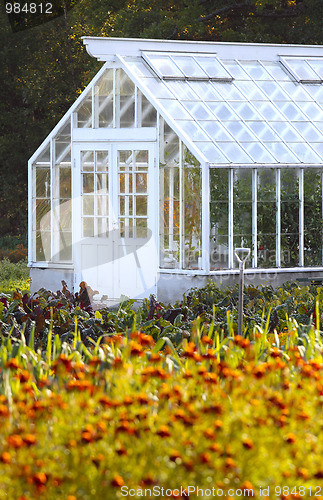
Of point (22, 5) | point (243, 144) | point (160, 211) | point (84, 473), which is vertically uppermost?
point (22, 5)

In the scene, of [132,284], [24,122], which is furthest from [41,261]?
[24,122]

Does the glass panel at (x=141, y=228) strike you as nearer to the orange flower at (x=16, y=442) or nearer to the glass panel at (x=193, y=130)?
the glass panel at (x=193, y=130)

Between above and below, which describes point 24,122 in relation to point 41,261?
above

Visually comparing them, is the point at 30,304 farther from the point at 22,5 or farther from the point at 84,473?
the point at 22,5

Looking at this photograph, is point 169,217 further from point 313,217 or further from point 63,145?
point 63,145

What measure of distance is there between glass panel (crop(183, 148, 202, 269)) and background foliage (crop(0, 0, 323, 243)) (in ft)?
39.8

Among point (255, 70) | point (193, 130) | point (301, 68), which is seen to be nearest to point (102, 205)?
point (193, 130)

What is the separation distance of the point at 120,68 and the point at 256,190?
2795 millimetres

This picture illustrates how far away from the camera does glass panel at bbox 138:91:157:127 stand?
40.7 feet

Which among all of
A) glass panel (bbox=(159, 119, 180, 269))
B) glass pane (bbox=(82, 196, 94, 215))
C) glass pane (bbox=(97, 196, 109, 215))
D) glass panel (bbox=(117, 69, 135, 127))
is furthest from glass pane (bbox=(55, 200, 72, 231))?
glass panel (bbox=(159, 119, 180, 269))

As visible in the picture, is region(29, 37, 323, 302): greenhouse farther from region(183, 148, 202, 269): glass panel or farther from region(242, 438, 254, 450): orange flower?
region(242, 438, 254, 450): orange flower

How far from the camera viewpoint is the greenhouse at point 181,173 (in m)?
11.8

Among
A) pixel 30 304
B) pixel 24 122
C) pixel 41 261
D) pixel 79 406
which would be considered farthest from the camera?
pixel 24 122

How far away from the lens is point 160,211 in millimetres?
12203
